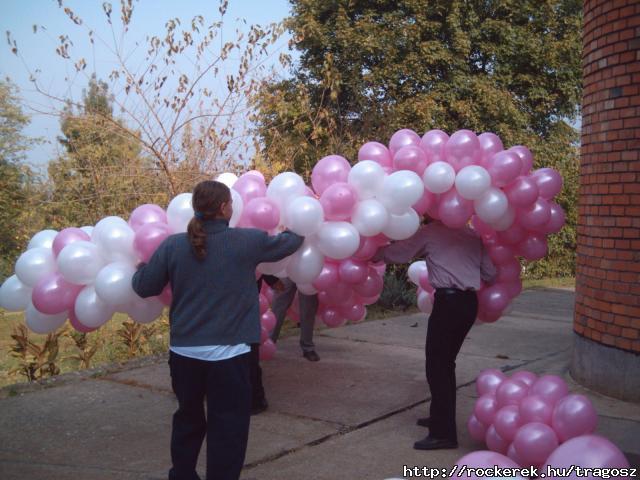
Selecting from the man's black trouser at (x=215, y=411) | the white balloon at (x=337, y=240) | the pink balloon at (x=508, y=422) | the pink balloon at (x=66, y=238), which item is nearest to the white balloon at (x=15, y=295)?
the pink balloon at (x=66, y=238)

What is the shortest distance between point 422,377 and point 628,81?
3.13m

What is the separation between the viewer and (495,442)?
4.02 meters

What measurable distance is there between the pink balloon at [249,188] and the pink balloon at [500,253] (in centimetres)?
178

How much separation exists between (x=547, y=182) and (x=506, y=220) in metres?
0.42

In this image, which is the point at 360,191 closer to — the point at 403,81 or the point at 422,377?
the point at 422,377

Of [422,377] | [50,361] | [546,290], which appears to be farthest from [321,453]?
[546,290]

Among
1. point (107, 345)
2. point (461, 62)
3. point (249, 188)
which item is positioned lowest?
point (107, 345)

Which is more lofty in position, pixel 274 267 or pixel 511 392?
pixel 274 267

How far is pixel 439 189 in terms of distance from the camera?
14.0 ft

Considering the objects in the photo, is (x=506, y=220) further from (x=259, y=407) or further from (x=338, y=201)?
(x=259, y=407)

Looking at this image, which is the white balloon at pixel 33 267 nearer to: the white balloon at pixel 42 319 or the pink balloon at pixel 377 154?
the white balloon at pixel 42 319

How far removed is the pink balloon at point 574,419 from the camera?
362 cm

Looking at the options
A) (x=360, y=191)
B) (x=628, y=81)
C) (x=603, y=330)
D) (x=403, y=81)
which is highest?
(x=403, y=81)

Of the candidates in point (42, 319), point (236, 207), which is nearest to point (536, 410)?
point (236, 207)
